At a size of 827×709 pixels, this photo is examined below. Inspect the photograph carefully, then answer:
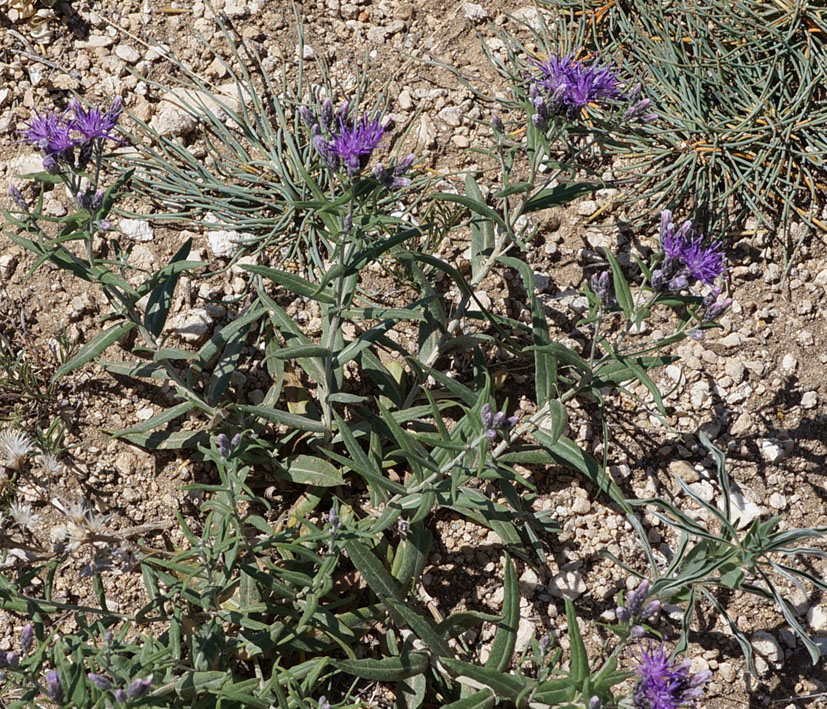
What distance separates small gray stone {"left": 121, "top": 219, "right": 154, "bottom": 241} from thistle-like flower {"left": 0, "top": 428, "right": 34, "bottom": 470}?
1099 mm

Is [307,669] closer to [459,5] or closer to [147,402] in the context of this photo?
[147,402]

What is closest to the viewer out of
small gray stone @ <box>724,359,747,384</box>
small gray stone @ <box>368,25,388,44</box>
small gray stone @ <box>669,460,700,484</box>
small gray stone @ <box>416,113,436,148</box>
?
small gray stone @ <box>669,460,700,484</box>

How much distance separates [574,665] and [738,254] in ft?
7.88

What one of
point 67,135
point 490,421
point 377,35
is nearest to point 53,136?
point 67,135

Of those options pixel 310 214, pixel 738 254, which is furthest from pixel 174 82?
Result: pixel 738 254

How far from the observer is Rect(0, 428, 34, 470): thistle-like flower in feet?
10.4

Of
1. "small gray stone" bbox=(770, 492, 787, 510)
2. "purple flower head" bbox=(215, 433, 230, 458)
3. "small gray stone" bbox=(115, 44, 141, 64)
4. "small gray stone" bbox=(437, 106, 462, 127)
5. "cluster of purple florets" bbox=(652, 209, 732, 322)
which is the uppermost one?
"small gray stone" bbox=(115, 44, 141, 64)

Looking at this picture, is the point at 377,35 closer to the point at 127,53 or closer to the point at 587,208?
the point at 127,53

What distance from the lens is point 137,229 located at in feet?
13.4

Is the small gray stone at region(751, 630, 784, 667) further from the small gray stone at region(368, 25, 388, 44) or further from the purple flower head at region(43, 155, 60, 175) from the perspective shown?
the small gray stone at region(368, 25, 388, 44)

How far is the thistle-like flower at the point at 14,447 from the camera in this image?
3.16 meters

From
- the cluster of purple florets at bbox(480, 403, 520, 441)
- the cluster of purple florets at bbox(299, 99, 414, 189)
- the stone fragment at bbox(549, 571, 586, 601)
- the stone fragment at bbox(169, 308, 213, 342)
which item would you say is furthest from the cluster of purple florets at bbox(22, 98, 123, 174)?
the stone fragment at bbox(549, 571, 586, 601)

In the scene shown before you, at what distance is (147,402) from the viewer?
12.3 feet

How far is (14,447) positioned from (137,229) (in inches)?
52.3
